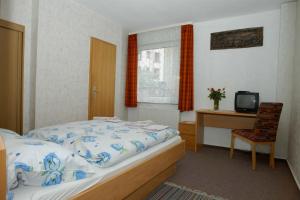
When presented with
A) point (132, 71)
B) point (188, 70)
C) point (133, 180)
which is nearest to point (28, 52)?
point (132, 71)

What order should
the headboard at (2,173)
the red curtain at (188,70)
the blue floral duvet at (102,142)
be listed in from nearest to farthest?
the headboard at (2,173), the blue floral duvet at (102,142), the red curtain at (188,70)

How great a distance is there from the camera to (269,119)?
277cm

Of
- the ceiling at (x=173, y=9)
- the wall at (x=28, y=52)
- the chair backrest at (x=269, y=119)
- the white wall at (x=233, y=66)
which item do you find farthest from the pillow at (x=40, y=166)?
the white wall at (x=233, y=66)

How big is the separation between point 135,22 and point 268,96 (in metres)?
3.04

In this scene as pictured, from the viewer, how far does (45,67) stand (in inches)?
117

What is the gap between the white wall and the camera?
137 inches

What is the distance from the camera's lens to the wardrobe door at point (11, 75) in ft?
8.52

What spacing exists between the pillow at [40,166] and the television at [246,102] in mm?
2984

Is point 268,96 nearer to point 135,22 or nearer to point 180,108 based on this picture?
point 180,108

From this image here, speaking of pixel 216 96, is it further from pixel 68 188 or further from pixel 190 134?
pixel 68 188

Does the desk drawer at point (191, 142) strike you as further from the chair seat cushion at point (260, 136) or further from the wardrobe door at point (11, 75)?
the wardrobe door at point (11, 75)

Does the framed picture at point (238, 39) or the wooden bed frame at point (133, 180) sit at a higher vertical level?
the framed picture at point (238, 39)

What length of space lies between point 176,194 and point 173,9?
3.05 metres

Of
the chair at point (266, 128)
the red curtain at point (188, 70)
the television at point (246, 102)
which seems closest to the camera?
the chair at point (266, 128)
